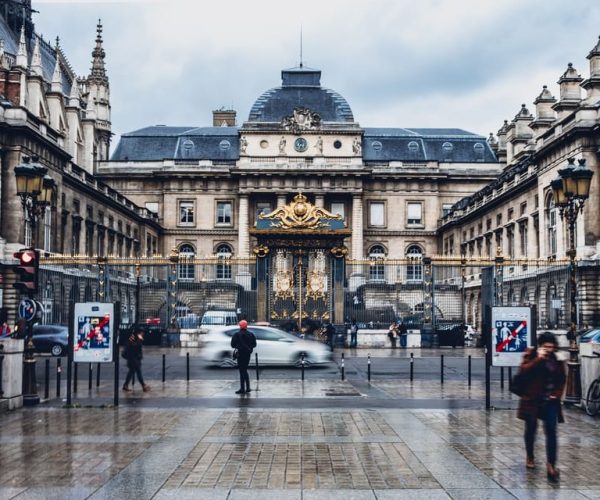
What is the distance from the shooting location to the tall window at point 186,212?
7506 cm

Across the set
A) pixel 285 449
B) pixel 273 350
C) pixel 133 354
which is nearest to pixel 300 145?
pixel 273 350

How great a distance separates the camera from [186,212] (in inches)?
2958

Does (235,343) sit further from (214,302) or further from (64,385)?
(214,302)

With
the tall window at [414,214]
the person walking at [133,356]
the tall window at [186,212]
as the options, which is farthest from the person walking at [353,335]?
the tall window at [186,212]

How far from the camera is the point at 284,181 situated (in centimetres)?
7181

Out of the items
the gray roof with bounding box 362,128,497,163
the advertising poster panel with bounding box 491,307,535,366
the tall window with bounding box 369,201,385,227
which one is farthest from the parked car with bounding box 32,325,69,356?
the gray roof with bounding box 362,128,497,163

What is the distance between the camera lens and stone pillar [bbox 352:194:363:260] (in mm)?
71625

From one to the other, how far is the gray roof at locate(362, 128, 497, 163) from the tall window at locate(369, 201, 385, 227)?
15.6 ft

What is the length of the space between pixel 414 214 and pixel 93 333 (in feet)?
196

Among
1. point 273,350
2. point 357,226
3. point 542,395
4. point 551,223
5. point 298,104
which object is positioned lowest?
point 273,350

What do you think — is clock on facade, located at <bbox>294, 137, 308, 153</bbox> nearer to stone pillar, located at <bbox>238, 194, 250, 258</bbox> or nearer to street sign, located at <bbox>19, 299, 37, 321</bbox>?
stone pillar, located at <bbox>238, 194, 250, 258</bbox>

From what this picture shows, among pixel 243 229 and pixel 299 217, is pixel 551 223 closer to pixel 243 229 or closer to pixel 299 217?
pixel 299 217

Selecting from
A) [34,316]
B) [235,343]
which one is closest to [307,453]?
[235,343]

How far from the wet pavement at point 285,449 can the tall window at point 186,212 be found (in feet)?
189
